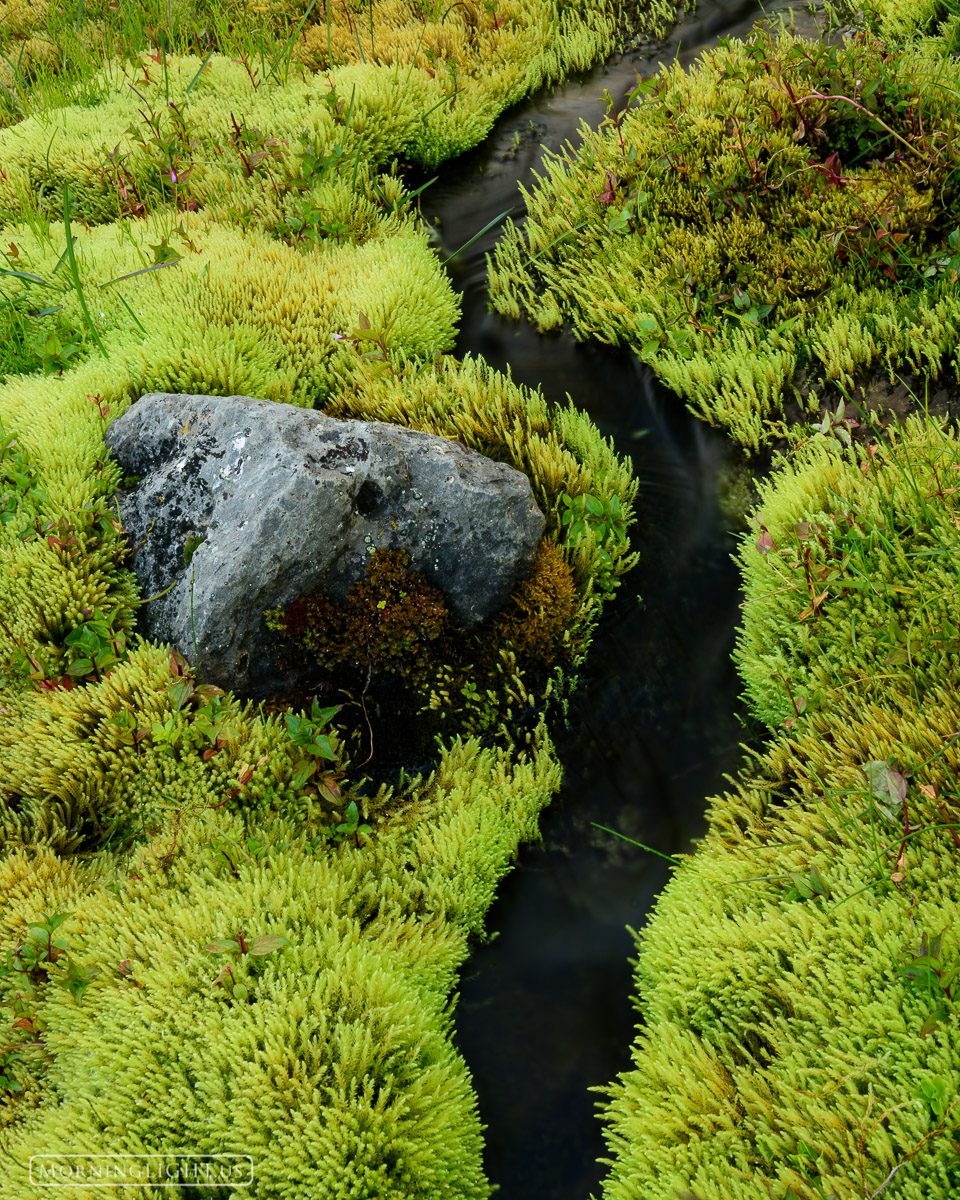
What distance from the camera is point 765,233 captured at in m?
5.56

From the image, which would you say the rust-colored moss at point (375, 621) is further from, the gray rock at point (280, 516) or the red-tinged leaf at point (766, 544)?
the red-tinged leaf at point (766, 544)

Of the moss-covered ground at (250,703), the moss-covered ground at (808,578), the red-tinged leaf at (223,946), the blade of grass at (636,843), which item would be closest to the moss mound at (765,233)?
the moss-covered ground at (808,578)

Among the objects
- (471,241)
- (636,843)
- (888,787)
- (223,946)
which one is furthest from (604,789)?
(471,241)

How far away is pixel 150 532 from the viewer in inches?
180

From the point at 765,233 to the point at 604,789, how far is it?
4.36m

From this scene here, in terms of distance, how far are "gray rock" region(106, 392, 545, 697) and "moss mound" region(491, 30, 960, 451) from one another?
1960 millimetres

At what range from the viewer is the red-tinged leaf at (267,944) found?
3.20m

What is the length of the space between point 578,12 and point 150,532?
24.1 feet

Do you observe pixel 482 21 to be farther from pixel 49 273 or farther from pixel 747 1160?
pixel 747 1160

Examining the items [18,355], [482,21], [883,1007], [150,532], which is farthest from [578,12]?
[883,1007]

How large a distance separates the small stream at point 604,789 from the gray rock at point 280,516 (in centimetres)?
101

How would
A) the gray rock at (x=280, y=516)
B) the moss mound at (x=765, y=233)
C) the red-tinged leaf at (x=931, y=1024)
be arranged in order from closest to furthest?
the red-tinged leaf at (x=931, y=1024) < the gray rock at (x=280, y=516) < the moss mound at (x=765, y=233)

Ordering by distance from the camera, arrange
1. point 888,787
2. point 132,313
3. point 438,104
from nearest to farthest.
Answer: point 888,787 → point 132,313 → point 438,104

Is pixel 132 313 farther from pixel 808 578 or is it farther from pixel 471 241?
pixel 808 578
